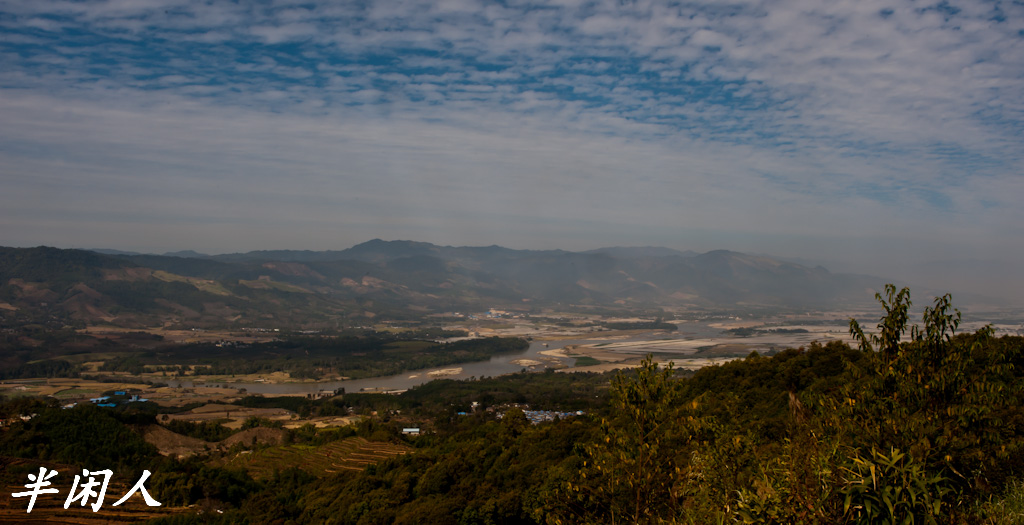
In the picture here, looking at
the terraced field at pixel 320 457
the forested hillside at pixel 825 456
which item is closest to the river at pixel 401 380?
the terraced field at pixel 320 457

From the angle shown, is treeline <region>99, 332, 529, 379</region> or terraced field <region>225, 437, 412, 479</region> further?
treeline <region>99, 332, 529, 379</region>

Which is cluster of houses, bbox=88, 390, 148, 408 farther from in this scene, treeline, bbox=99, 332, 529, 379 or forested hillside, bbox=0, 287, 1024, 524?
forested hillside, bbox=0, 287, 1024, 524

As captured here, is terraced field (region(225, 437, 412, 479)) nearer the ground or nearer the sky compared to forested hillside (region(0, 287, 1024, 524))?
nearer the ground

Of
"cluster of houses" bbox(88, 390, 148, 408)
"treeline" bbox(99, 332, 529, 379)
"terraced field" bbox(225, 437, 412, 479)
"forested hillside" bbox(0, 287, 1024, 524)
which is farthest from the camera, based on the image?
"treeline" bbox(99, 332, 529, 379)

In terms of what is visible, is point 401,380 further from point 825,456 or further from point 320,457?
point 825,456

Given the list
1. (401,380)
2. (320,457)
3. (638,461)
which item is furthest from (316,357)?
(638,461)

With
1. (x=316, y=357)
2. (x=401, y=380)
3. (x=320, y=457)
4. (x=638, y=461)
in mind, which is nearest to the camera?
(x=638, y=461)

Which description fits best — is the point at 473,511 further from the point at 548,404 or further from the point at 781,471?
the point at 548,404

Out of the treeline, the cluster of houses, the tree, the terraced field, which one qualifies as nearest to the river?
the treeline

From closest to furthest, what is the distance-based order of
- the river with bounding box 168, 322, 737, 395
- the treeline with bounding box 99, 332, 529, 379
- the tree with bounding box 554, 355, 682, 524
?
the tree with bounding box 554, 355, 682, 524
the river with bounding box 168, 322, 737, 395
the treeline with bounding box 99, 332, 529, 379
